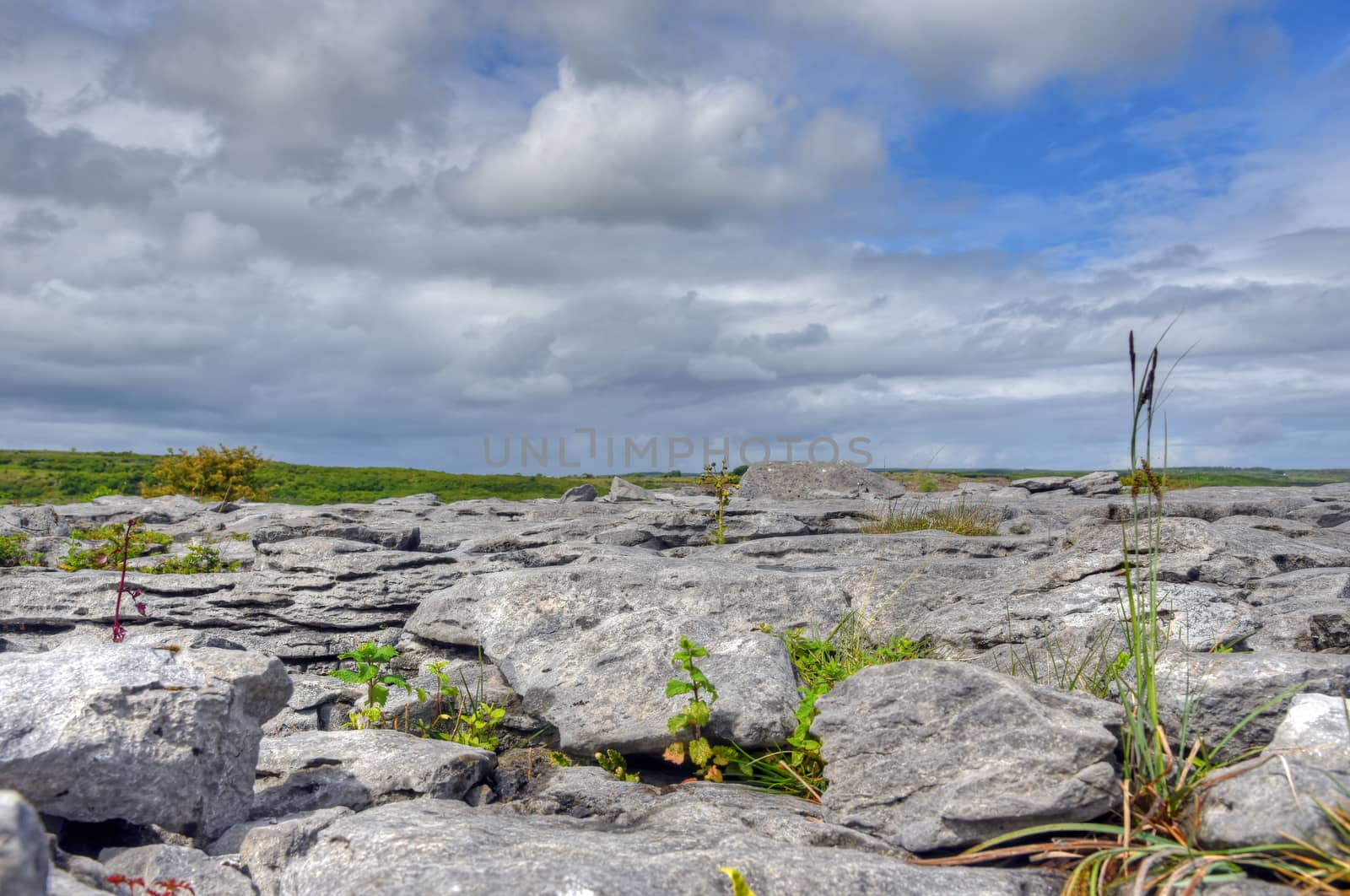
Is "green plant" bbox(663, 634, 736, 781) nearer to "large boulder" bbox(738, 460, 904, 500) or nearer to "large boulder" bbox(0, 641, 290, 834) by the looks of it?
"large boulder" bbox(0, 641, 290, 834)

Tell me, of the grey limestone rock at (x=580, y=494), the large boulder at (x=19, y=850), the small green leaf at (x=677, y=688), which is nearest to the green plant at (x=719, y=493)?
the small green leaf at (x=677, y=688)

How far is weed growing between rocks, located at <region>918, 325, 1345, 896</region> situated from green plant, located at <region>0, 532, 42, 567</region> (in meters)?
13.4

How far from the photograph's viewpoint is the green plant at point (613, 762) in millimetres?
6471

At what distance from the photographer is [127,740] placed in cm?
473

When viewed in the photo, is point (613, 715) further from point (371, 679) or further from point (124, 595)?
point (124, 595)

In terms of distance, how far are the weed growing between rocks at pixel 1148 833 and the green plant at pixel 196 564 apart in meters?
10.7

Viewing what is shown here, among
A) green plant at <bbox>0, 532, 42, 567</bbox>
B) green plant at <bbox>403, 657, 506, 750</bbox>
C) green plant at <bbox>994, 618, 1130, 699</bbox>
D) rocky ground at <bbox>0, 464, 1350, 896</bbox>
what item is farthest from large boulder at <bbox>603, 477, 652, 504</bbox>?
green plant at <bbox>994, 618, 1130, 699</bbox>

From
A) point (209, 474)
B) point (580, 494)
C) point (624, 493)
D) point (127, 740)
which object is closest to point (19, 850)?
point (127, 740)

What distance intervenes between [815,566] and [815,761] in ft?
14.9

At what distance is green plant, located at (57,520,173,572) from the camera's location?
1130 cm

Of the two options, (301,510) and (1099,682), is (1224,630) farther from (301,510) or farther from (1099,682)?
(301,510)

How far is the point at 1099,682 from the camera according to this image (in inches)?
245

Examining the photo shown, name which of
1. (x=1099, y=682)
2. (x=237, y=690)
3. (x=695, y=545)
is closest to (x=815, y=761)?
(x=1099, y=682)

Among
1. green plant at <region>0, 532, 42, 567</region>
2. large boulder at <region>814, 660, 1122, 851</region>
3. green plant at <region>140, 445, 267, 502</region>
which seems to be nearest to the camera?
large boulder at <region>814, 660, 1122, 851</region>
